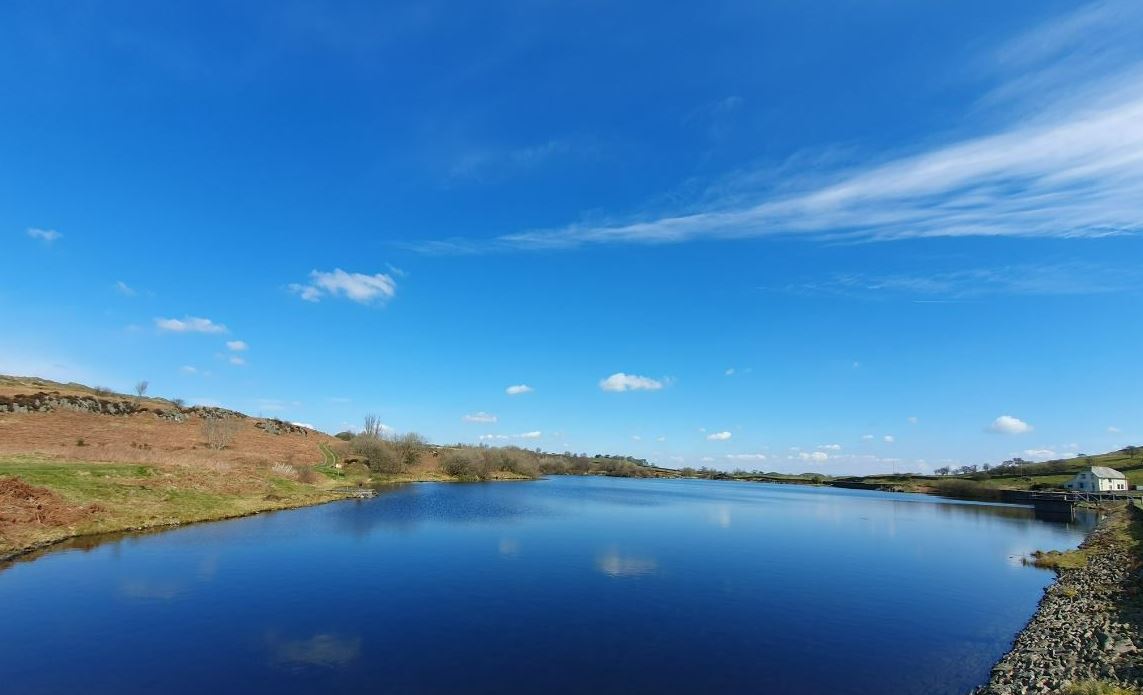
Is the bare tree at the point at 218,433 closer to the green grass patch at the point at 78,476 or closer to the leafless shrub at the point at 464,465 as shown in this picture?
the green grass patch at the point at 78,476

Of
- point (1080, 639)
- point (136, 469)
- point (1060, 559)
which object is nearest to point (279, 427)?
point (136, 469)

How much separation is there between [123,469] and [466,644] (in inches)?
1632

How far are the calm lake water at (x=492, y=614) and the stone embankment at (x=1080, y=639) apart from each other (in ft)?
3.57

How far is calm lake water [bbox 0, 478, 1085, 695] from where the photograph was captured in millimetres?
15805

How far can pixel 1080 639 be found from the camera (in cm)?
1970

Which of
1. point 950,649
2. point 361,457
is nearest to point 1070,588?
point 950,649

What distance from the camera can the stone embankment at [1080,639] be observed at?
15531 mm

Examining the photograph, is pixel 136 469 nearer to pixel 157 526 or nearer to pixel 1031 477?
pixel 157 526

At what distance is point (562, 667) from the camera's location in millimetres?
16781

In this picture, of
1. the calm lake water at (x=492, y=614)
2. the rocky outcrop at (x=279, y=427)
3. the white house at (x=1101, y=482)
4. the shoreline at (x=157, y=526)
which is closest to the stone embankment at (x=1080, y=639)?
the calm lake water at (x=492, y=614)

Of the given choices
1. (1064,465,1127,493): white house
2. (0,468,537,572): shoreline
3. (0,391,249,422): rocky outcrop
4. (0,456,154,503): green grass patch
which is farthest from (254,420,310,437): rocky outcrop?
(1064,465,1127,493): white house

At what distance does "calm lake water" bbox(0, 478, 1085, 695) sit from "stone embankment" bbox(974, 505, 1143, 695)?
1089 millimetres

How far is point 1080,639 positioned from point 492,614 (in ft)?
72.6

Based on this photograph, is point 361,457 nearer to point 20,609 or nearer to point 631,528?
point 631,528
